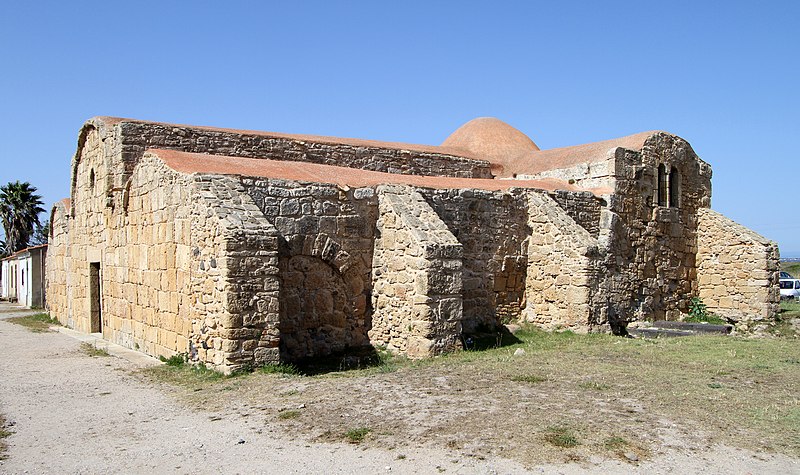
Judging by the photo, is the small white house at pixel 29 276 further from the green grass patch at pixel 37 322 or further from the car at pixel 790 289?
the car at pixel 790 289

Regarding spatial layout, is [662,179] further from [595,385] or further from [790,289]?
[790,289]

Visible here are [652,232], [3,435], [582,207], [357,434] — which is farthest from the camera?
[652,232]

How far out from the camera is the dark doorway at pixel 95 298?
14156 millimetres

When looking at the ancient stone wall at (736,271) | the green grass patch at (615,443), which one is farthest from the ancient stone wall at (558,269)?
the green grass patch at (615,443)

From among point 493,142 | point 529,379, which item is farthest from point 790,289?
point 529,379

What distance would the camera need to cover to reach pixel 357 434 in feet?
18.4

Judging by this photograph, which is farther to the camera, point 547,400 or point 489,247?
point 489,247

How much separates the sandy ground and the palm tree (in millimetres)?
30544

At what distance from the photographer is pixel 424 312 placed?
9.42 meters

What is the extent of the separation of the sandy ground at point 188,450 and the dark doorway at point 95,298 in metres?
6.79

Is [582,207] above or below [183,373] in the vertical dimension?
above

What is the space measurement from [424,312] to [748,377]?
419cm

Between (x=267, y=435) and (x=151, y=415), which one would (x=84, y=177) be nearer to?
(x=151, y=415)

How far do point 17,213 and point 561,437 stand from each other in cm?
3571
